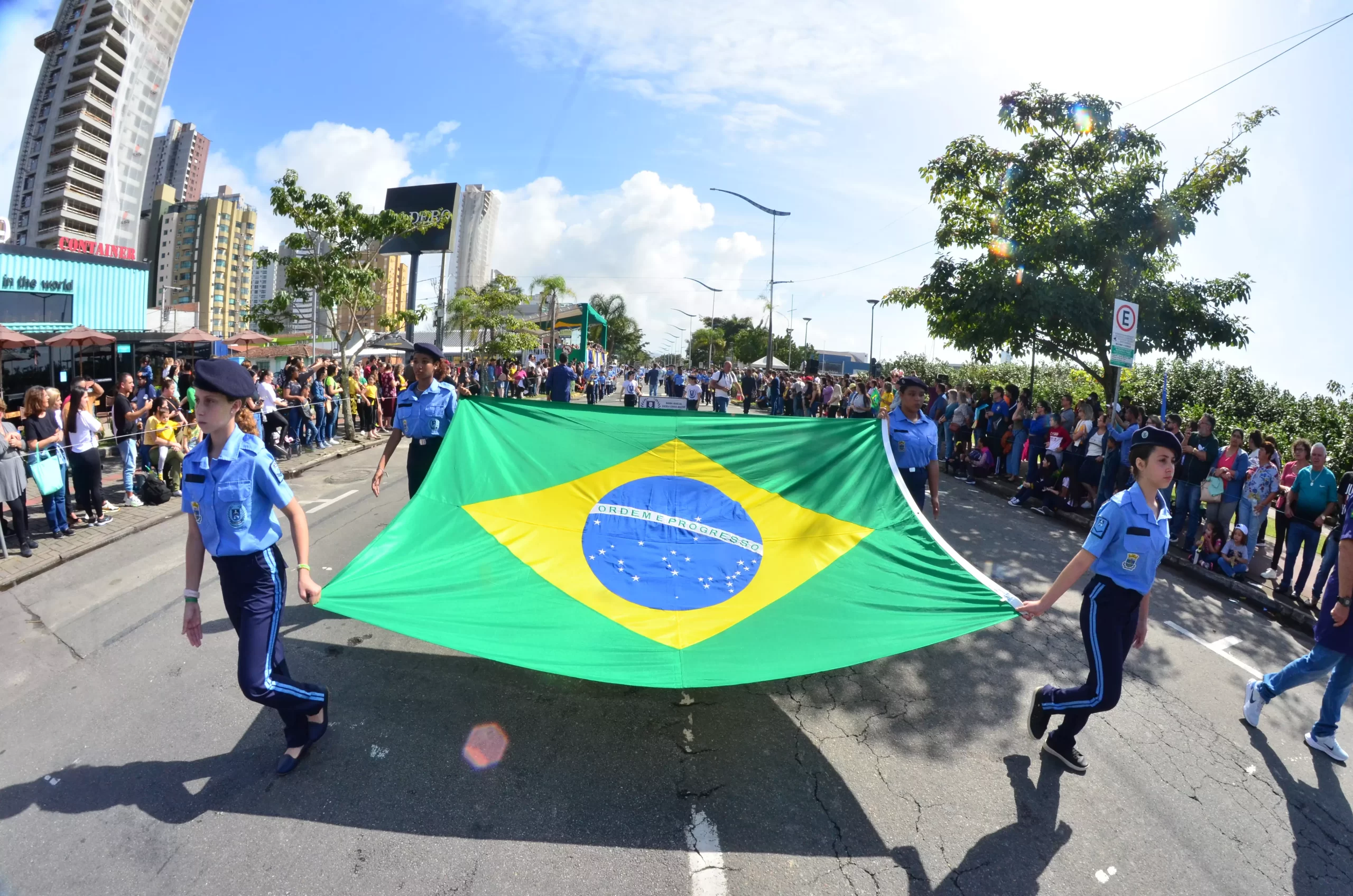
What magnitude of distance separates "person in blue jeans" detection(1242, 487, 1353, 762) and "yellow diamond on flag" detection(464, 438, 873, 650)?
271 centimetres

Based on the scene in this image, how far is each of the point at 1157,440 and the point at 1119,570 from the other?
2.29 feet

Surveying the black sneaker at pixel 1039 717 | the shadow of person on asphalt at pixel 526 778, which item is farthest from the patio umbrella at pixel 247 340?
the black sneaker at pixel 1039 717

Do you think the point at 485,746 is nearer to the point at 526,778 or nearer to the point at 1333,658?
the point at 526,778

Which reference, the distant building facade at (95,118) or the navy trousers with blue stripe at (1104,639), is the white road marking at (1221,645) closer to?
the navy trousers with blue stripe at (1104,639)

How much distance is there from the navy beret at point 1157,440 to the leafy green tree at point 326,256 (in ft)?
48.6

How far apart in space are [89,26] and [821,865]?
10991cm

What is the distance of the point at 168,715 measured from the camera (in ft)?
13.6

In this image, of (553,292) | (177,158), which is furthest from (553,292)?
(177,158)

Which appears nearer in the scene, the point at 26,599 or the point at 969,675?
the point at 969,675

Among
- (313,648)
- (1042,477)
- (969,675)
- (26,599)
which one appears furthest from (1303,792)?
(26,599)

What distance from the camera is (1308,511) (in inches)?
293

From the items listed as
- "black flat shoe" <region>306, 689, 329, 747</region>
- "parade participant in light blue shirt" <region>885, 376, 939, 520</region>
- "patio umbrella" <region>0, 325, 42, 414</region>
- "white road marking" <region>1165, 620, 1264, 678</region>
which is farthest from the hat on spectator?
"patio umbrella" <region>0, 325, 42, 414</region>

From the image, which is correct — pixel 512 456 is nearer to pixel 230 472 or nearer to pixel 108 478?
pixel 230 472

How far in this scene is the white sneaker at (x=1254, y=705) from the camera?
15.2ft
